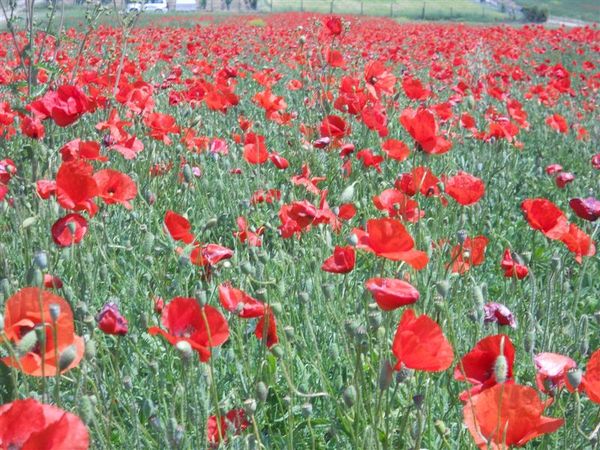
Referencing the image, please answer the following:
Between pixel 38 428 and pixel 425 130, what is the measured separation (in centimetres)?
189

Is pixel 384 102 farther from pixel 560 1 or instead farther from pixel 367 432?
pixel 560 1

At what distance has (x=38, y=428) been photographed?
931 mm

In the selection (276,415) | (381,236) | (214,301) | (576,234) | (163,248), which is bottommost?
(276,415)

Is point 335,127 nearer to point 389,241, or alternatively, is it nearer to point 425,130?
point 425,130

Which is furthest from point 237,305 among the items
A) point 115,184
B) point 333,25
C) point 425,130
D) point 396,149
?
point 333,25

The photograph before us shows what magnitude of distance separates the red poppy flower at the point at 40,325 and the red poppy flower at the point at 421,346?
513 mm

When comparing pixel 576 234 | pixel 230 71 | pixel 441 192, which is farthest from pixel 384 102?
pixel 576 234

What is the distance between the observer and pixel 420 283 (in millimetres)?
2504

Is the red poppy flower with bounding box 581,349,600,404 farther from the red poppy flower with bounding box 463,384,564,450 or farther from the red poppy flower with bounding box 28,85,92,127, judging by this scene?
the red poppy flower with bounding box 28,85,92,127

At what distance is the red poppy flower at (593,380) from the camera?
121cm

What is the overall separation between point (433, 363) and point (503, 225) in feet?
9.65

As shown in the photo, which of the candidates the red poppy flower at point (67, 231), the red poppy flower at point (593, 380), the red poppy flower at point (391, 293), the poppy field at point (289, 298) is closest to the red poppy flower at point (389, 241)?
the poppy field at point (289, 298)

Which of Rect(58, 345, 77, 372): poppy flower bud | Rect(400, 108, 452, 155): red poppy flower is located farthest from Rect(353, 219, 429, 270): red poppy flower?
Rect(400, 108, 452, 155): red poppy flower

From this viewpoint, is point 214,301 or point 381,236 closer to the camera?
point 381,236
